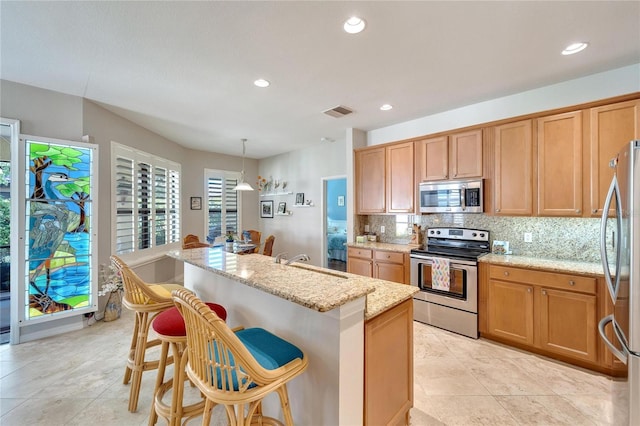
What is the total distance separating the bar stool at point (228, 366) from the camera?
42.1 inches

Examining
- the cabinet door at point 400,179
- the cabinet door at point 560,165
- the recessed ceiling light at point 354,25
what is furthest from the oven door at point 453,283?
the recessed ceiling light at point 354,25

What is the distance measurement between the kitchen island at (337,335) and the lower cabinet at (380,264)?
1.82 meters

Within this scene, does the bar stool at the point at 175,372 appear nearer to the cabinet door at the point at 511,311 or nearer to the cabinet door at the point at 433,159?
the cabinet door at the point at 511,311

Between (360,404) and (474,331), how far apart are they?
7.37ft

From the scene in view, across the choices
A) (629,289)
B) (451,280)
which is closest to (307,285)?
(629,289)

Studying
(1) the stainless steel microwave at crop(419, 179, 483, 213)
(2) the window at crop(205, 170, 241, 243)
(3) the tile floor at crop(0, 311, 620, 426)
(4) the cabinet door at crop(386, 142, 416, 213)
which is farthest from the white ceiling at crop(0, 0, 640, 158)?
(2) the window at crop(205, 170, 241, 243)

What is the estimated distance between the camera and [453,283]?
3125mm

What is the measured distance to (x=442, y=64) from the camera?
2441 millimetres

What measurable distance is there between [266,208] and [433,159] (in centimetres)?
440

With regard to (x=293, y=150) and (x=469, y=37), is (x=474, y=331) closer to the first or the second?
(x=469, y=37)

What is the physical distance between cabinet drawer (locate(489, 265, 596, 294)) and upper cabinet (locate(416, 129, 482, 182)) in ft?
3.78

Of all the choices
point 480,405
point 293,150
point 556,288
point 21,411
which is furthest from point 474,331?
point 293,150

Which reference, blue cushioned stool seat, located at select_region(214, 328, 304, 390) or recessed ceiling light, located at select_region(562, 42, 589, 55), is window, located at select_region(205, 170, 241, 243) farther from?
recessed ceiling light, located at select_region(562, 42, 589, 55)

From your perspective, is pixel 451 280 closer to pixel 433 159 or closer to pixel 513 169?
pixel 513 169
